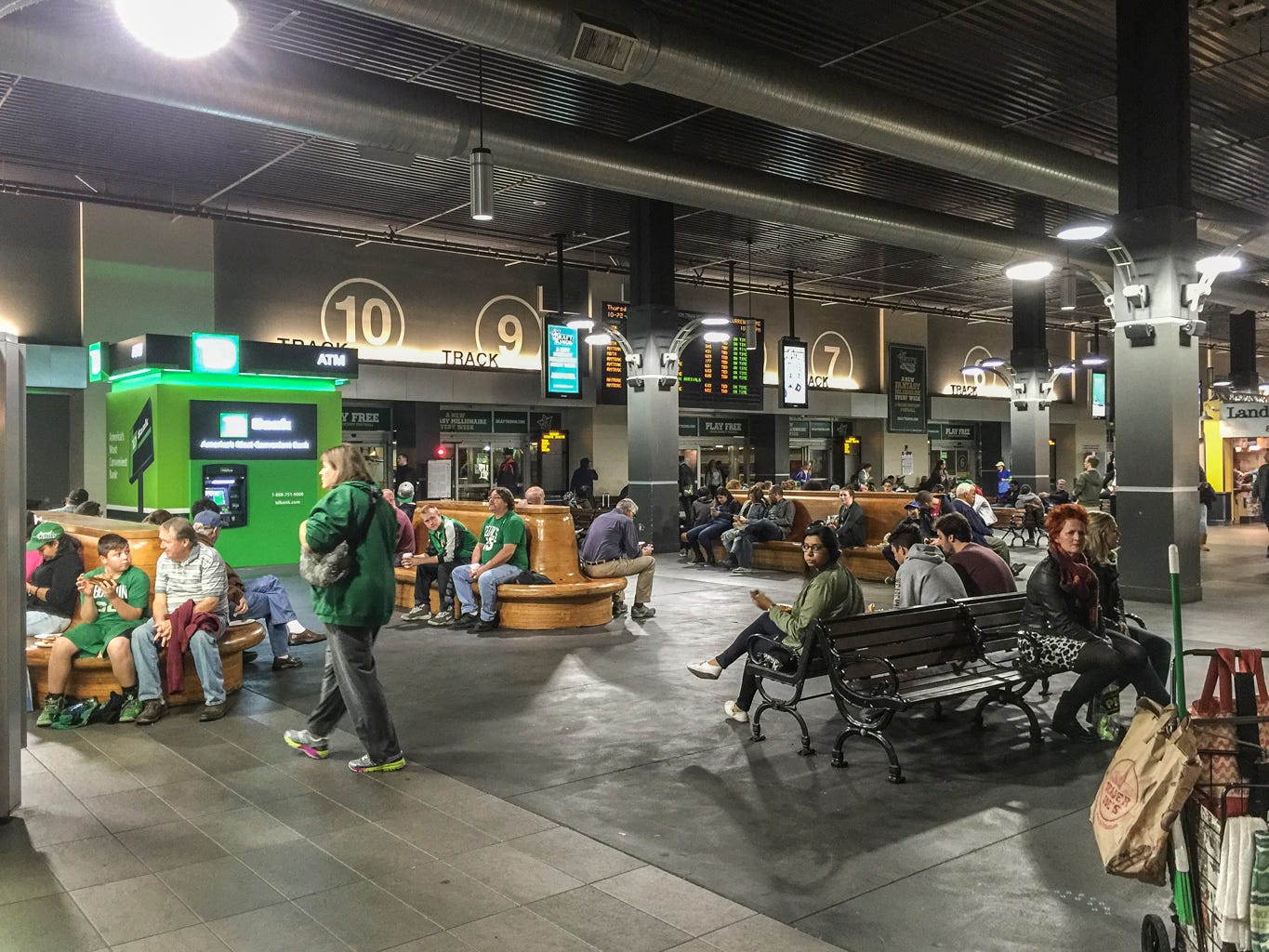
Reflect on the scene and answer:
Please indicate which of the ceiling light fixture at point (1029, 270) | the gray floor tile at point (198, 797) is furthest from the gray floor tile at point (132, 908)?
the ceiling light fixture at point (1029, 270)

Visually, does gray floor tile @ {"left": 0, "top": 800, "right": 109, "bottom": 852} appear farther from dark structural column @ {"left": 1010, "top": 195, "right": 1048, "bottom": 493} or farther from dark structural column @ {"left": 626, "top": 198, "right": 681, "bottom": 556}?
dark structural column @ {"left": 1010, "top": 195, "right": 1048, "bottom": 493}

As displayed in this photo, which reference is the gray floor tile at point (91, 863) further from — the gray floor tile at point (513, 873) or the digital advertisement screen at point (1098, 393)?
the digital advertisement screen at point (1098, 393)

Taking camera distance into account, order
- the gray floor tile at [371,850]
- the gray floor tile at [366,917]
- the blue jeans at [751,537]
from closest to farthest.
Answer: the gray floor tile at [366,917] → the gray floor tile at [371,850] → the blue jeans at [751,537]

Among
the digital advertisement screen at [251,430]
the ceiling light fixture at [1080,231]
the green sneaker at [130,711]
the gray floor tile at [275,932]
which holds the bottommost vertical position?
the gray floor tile at [275,932]

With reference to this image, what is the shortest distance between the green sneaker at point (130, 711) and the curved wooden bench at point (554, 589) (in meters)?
3.51

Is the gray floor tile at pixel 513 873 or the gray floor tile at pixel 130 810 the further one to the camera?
the gray floor tile at pixel 130 810

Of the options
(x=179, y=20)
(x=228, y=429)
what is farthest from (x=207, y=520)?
(x=228, y=429)

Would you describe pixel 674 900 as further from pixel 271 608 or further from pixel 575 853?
pixel 271 608

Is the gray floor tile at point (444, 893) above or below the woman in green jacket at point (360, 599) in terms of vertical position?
below

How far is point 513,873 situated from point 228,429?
11.7 m

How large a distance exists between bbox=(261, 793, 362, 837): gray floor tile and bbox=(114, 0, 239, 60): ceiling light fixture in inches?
153

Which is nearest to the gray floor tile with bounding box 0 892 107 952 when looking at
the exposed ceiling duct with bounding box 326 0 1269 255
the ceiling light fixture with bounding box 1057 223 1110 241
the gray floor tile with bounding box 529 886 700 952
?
the gray floor tile with bounding box 529 886 700 952

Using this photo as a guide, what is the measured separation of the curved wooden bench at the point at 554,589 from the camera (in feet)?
31.0

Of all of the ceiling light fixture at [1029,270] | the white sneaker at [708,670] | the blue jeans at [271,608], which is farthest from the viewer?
the ceiling light fixture at [1029,270]
